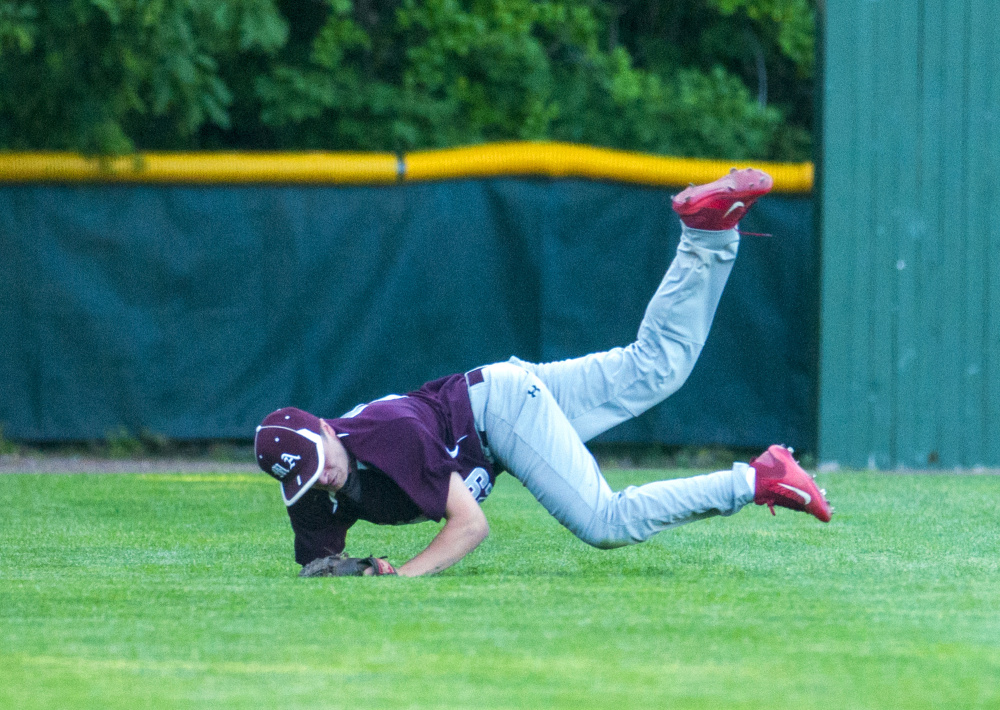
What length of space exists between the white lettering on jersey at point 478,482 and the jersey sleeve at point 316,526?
40 centimetres

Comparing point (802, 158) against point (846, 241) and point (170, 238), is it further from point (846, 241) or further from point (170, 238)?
point (170, 238)

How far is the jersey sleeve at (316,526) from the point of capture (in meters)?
4.54

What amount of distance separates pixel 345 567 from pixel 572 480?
772 mm

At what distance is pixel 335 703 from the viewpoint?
2918 millimetres

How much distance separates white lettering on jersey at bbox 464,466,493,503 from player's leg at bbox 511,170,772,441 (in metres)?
0.48

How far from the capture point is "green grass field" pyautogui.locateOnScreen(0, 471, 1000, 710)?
3.03 metres

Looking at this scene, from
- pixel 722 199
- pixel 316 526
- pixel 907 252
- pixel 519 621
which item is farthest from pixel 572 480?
pixel 907 252

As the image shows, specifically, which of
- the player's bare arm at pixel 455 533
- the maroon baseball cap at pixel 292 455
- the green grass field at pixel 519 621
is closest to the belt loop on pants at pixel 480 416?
the player's bare arm at pixel 455 533

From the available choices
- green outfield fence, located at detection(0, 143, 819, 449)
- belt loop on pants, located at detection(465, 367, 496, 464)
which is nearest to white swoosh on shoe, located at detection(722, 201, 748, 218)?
belt loop on pants, located at detection(465, 367, 496, 464)

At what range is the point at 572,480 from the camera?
15.1ft

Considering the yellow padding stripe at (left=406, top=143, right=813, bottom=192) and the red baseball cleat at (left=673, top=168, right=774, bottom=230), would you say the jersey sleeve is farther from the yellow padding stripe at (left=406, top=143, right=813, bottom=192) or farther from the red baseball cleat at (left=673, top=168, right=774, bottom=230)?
the yellow padding stripe at (left=406, top=143, right=813, bottom=192)

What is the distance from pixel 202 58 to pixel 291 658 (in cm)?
710

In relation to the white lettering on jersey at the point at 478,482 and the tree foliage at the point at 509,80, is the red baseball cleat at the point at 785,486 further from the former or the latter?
the tree foliage at the point at 509,80

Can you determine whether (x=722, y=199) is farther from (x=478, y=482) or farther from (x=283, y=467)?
(x=283, y=467)
